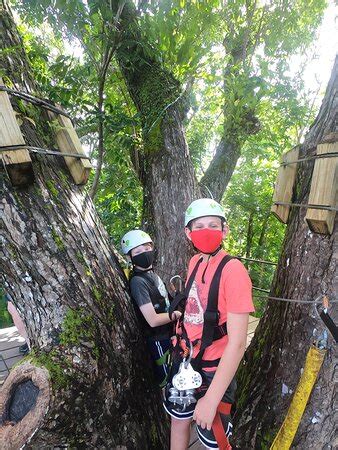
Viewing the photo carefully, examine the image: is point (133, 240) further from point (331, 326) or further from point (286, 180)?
point (331, 326)

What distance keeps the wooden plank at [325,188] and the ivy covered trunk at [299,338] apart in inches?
3.7

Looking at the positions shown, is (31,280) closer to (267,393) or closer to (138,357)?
(138,357)

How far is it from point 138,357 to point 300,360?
105 cm

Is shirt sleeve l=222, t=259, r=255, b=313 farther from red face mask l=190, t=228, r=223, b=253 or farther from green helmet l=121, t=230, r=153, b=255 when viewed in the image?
green helmet l=121, t=230, r=153, b=255

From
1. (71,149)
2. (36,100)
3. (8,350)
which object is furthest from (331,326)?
(8,350)

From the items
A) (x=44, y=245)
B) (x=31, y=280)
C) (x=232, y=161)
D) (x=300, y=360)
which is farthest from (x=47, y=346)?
(x=232, y=161)

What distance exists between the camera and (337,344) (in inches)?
71.3

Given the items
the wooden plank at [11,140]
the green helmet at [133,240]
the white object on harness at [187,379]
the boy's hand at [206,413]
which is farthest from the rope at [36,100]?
the boy's hand at [206,413]

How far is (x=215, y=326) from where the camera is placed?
1.81 metres

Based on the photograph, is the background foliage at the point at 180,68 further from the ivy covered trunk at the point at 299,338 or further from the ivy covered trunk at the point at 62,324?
the ivy covered trunk at the point at 299,338

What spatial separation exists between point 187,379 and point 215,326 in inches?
14.2

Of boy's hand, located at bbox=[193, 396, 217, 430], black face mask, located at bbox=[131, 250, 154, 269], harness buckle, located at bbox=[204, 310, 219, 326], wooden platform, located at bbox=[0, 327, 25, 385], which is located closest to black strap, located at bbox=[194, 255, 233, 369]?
harness buckle, located at bbox=[204, 310, 219, 326]

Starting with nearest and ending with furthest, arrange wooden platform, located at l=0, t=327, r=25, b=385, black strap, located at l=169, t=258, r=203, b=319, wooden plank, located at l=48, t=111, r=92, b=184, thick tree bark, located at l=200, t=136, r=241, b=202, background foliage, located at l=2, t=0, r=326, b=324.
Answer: black strap, located at l=169, t=258, r=203, b=319 → wooden plank, located at l=48, t=111, r=92, b=184 → background foliage, located at l=2, t=0, r=326, b=324 → wooden platform, located at l=0, t=327, r=25, b=385 → thick tree bark, located at l=200, t=136, r=241, b=202

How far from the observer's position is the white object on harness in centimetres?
→ 184
